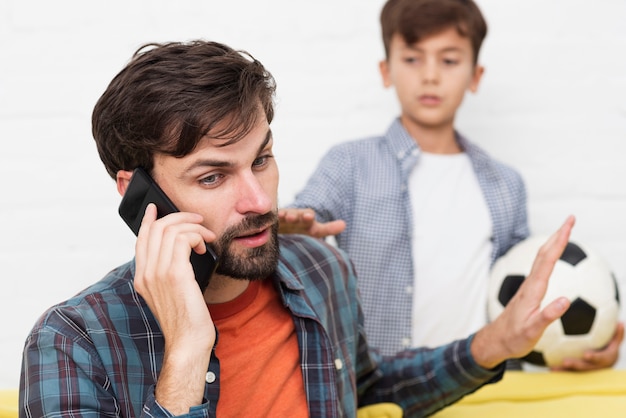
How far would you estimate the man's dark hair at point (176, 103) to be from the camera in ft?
4.08

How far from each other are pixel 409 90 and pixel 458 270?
0.43 metres

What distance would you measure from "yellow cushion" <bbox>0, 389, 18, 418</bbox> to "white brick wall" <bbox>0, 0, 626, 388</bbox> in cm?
61

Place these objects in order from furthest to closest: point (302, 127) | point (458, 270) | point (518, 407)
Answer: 1. point (302, 127)
2. point (458, 270)
3. point (518, 407)

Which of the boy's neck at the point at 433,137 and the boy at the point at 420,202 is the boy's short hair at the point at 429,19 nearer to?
the boy at the point at 420,202

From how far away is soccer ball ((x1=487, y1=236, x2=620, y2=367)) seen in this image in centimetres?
176

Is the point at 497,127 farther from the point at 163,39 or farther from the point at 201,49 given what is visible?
the point at 201,49

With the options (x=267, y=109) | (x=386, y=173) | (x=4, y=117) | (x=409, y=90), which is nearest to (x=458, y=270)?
(x=386, y=173)

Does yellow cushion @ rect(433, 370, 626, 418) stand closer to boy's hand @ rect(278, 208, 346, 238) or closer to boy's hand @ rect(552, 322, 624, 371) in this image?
boy's hand @ rect(552, 322, 624, 371)

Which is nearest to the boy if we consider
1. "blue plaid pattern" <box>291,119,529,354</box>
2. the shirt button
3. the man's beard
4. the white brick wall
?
"blue plaid pattern" <box>291,119,529,354</box>

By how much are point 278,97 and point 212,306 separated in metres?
0.90

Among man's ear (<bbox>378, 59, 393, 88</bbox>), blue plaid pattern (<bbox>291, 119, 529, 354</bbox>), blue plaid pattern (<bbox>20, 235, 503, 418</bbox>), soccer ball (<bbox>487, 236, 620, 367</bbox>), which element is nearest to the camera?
blue plaid pattern (<bbox>20, 235, 503, 418</bbox>)

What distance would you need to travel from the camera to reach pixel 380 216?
2059 millimetres

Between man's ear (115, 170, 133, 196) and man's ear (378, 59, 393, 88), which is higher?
man's ear (378, 59, 393, 88)

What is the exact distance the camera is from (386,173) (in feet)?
6.90
